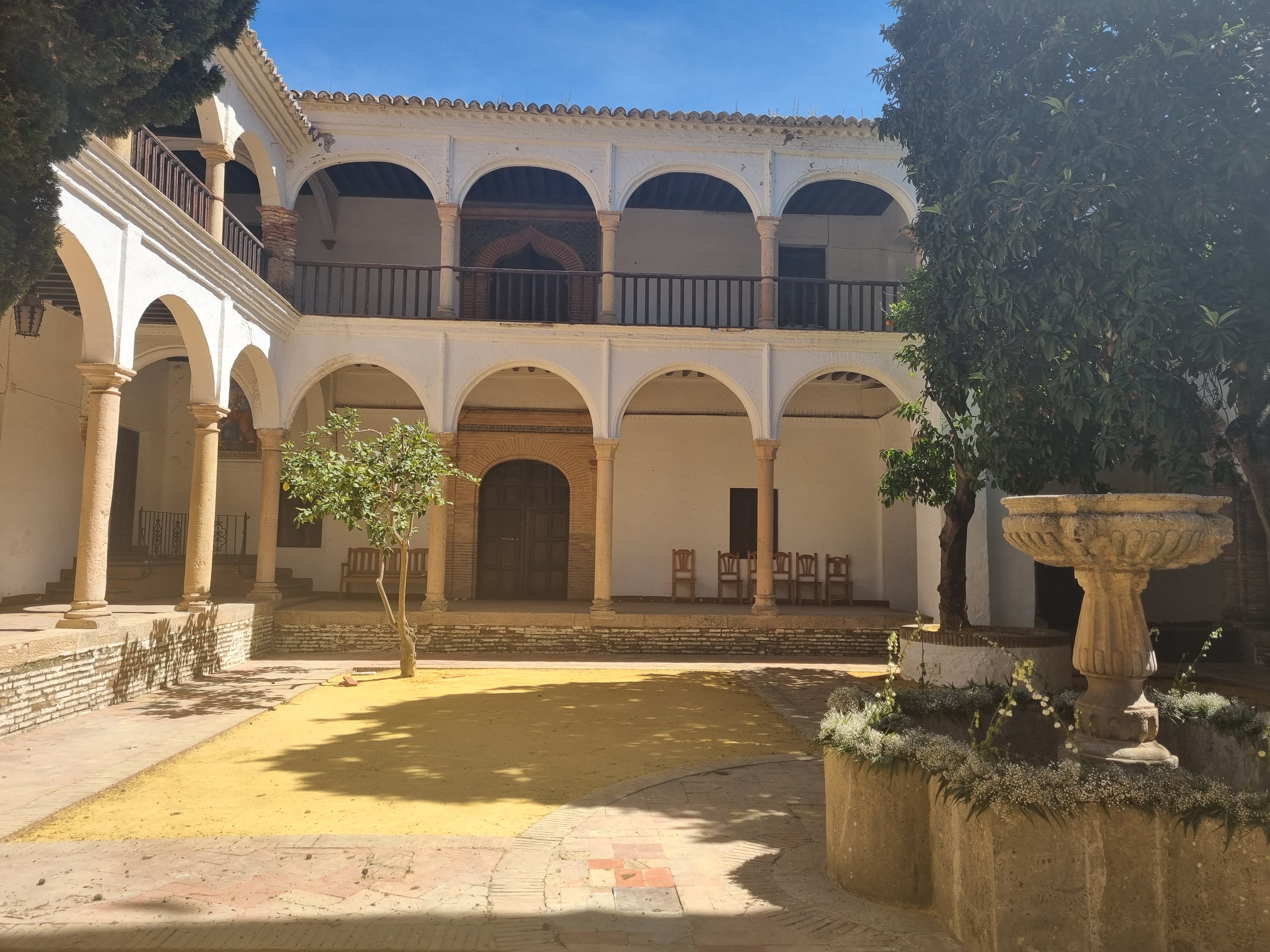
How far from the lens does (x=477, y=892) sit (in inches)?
143

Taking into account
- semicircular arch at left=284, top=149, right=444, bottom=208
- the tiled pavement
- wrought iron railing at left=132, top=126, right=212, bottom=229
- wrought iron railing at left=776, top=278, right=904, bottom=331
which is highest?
semicircular arch at left=284, top=149, right=444, bottom=208

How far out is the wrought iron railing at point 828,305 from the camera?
13.5m

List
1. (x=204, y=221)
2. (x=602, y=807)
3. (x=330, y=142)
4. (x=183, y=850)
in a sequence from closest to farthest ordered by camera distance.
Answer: (x=183, y=850) < (x=602, y=807) < (x=204, y=221) < (x=330, y=142)

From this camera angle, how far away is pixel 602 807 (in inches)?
190

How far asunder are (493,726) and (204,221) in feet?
20.8

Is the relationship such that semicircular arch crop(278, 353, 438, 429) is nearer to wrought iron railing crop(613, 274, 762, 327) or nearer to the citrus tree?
the citrus tree

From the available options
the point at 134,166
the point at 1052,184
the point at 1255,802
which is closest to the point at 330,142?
the point at 134,166

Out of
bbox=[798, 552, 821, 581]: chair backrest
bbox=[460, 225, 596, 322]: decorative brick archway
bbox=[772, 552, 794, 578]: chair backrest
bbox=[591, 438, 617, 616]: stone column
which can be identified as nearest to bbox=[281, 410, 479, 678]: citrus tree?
bbox=[591, 438, 617, 616]: stone column

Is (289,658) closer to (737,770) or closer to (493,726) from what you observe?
(493,726)

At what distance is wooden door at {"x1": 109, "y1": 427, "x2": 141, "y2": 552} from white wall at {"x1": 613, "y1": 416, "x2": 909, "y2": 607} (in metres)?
7.16

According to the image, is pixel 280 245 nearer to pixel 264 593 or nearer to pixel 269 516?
pixel 269 516

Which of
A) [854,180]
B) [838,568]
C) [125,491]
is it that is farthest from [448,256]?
[838,568]

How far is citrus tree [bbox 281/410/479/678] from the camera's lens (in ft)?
28.4

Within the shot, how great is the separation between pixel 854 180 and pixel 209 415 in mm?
8917
